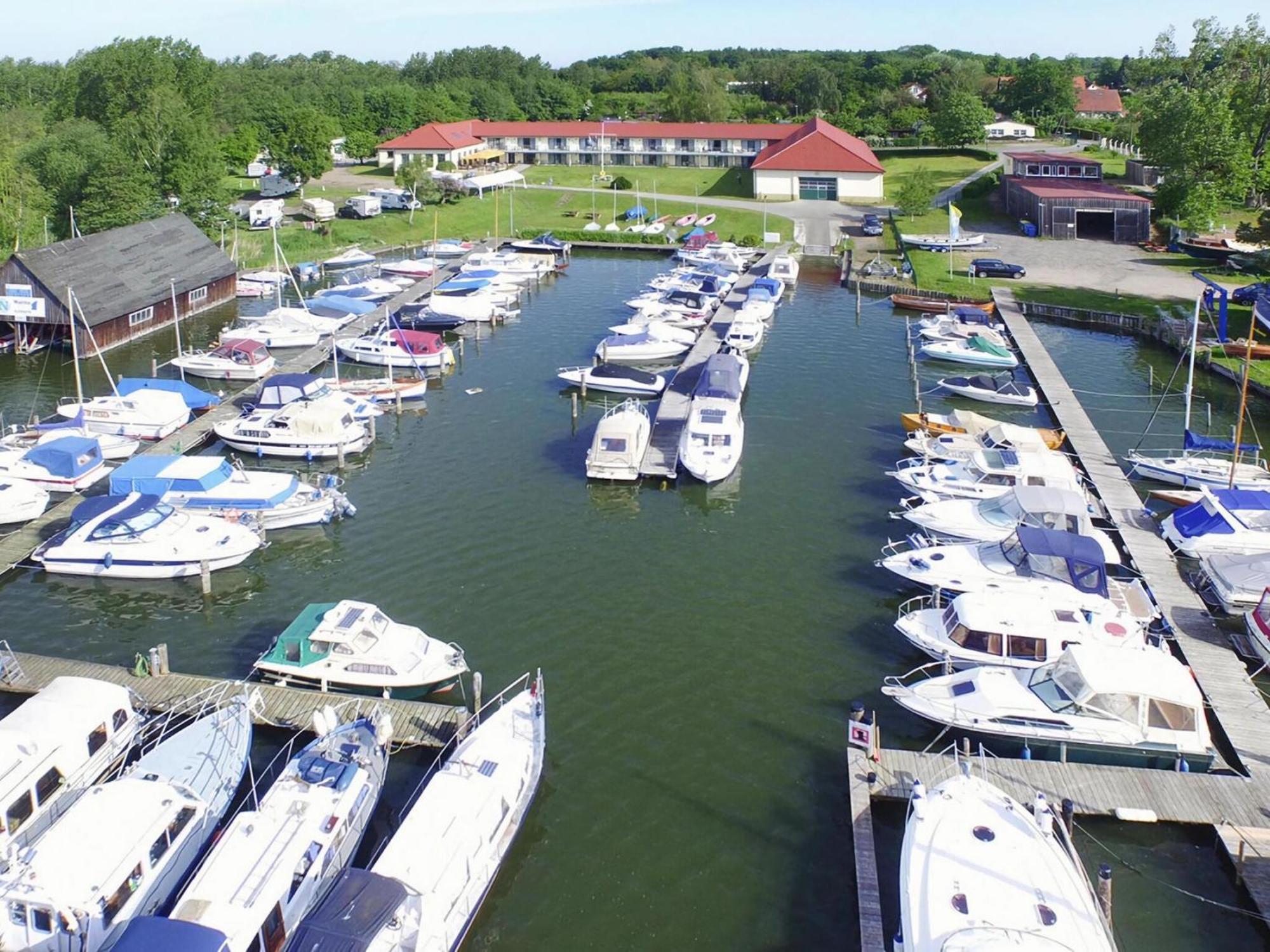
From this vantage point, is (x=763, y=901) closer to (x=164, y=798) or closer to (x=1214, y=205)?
(x=164, y=798)

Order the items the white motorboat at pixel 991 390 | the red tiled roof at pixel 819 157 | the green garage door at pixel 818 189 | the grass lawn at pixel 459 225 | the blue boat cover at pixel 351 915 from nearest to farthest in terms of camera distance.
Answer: the blue boat cover at pixel 351 915, the white motorboat at pixel 991 390, the grass lawn at pixel 459 225, the red tiled roof at pixel 819 157, the green garage door at pixel 818 189

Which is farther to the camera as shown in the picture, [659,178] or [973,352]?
[659,178]

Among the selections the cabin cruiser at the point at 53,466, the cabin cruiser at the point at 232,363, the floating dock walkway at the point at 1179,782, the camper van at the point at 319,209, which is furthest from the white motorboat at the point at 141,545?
the camper van at the point at 319,209

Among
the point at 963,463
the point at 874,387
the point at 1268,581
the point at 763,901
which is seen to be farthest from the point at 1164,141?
the point at 763,901

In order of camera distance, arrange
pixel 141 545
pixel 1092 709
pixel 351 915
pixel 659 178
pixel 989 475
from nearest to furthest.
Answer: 1. pixel 351 915
2. pixel 1092 709
3. pixel 141 545
4. pixel 989 475
5. pixel 659 178

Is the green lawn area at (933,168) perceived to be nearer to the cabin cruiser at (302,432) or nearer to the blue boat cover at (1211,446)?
the blue boat cover at (1211,446)

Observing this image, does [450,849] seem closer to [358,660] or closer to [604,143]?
[358,660]

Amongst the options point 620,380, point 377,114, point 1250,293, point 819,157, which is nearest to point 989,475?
point 620,380
